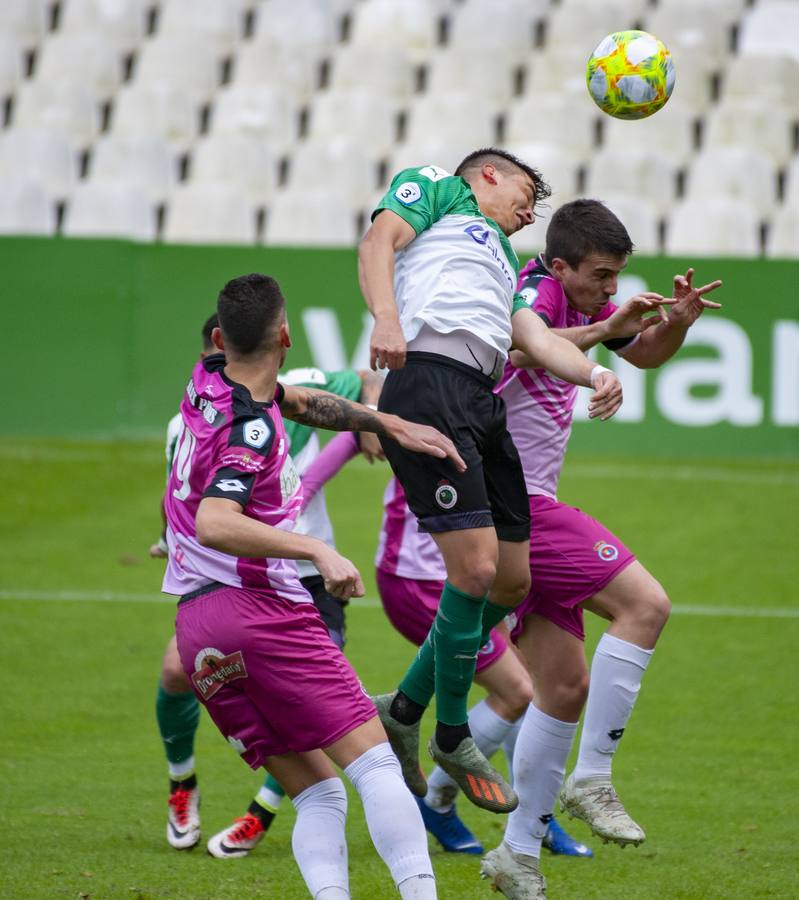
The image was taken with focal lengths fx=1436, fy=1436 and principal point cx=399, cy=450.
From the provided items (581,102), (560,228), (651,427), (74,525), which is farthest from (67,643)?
(581,102)

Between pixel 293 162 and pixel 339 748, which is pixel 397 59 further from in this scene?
pixel 339 748

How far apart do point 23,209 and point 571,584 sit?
1160 centimetres

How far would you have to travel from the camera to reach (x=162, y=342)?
43.3 ft

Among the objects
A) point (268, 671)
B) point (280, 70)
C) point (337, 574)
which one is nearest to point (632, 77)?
→ point (337, 574)

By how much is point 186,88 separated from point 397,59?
8.20 ft

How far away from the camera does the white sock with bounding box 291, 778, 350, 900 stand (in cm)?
393

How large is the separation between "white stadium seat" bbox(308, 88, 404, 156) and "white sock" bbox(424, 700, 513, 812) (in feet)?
37.2

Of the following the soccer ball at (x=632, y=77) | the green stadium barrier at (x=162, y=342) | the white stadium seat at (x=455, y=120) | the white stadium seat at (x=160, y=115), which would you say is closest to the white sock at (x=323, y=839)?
the soccer ball at (x=632, y=77)

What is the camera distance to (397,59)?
1670cm

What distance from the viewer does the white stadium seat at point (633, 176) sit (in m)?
14.9

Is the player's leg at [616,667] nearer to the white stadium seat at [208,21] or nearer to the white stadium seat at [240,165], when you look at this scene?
the white stadium seat at [240,165]

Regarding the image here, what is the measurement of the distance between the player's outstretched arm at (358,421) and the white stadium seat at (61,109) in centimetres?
1303

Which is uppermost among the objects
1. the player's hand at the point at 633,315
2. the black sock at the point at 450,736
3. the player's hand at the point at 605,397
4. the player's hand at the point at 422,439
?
the player's hand at the point at 633,315

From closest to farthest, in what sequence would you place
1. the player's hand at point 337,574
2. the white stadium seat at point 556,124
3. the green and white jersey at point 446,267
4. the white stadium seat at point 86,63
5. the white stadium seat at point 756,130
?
the player's hand at point 337,574 < the green and white jersey at point 446,267 < the white stadium seat at point 756,130 < the white stadium seat at point 556,124 < the white stadium seat at point 86,63
